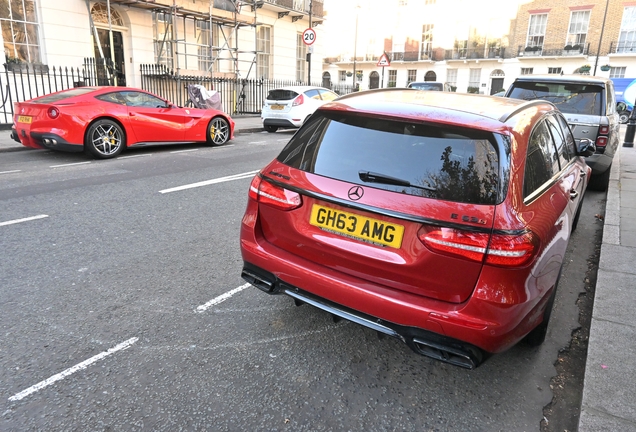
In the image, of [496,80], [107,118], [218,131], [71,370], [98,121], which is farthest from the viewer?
[496,80]

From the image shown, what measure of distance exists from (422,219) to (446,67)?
50300 millimetres

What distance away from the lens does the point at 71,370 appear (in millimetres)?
2639

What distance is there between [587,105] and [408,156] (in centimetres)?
622

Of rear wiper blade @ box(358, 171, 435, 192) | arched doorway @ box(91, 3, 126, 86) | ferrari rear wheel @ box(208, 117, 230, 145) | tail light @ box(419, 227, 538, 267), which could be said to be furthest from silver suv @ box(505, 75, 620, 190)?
arched doorway @ box(91, 3, 126, 86)

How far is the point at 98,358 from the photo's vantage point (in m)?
2.76

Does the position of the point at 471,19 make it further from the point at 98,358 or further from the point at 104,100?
the point at 98,358

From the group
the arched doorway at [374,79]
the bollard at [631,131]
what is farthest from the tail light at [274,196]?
the arched doorway at [374,79]

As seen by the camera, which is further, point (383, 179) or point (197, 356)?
point (197, 356)

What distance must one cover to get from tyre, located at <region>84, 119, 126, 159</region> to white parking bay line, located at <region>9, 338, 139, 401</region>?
22.6 feet

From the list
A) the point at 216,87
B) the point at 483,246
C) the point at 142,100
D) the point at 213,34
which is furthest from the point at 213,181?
the point at 213,34

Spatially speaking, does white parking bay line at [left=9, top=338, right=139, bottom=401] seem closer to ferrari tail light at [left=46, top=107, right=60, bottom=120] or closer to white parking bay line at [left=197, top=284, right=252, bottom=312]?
white parking bay line at [left=197, top=284, right=252, bottom=312]

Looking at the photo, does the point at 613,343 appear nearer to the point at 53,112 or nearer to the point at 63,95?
the point at 53,112

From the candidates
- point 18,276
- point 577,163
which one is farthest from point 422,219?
point 18,276

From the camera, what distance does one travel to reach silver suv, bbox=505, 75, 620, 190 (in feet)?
23.1
